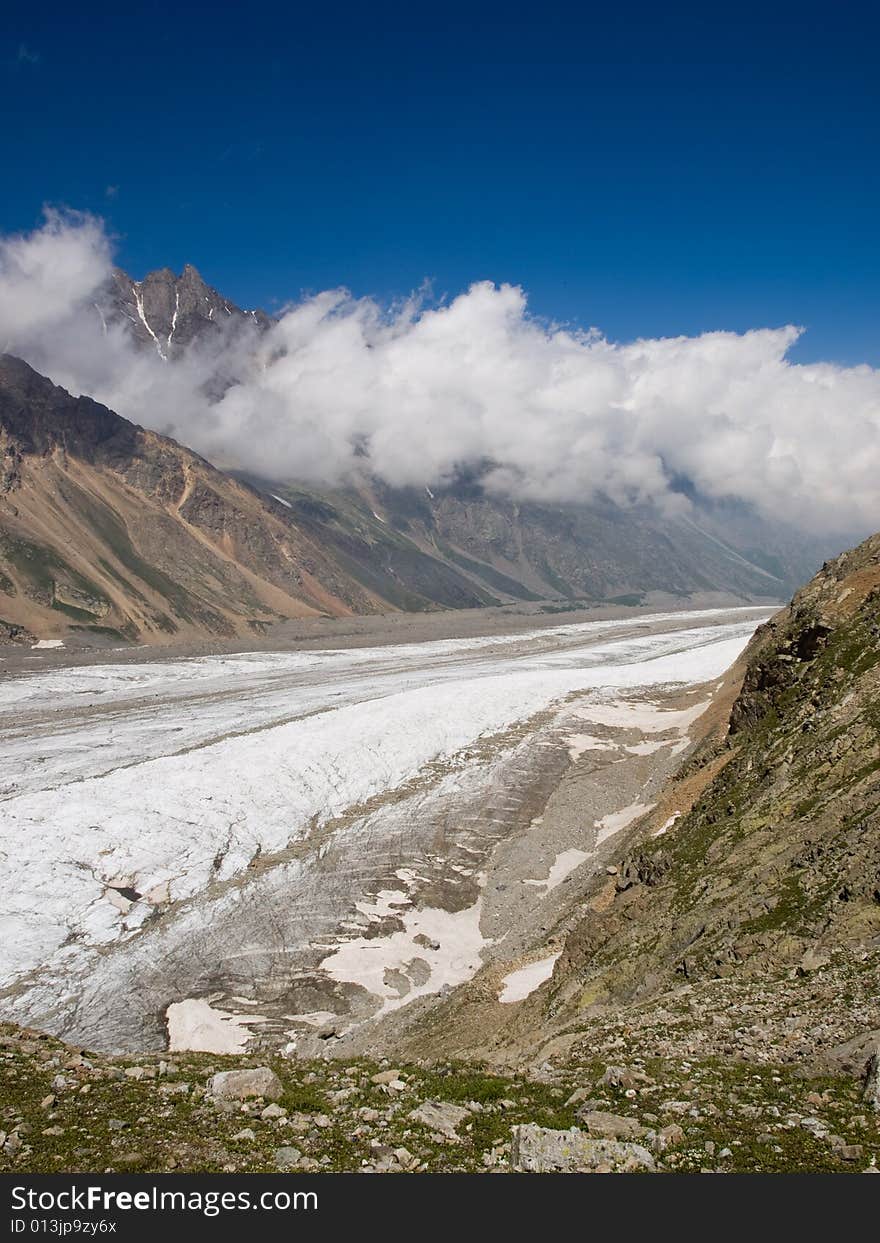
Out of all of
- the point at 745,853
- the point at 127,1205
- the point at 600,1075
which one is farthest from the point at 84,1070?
the point at 745,853

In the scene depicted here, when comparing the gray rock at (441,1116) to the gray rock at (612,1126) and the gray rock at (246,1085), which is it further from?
the gray rock at (246,1085)

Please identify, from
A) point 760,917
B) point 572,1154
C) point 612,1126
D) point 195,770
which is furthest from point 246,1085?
point 195,770

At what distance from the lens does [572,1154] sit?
24.2 ft

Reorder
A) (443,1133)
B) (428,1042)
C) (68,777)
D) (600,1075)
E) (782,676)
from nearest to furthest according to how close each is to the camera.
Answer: (443,1133)
(600,1075)
(428,1042)
(782,676)
(68,777)

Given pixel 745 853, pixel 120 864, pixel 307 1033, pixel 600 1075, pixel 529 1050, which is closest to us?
pixel 600 1075

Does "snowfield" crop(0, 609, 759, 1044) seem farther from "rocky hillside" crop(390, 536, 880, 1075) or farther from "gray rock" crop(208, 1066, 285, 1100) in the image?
"gray rock" crop(208, 1066, 285, 1100)

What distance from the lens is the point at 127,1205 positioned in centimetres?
700

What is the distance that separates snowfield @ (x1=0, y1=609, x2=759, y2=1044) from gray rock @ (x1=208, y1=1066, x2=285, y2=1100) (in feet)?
64.5

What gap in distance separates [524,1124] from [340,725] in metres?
57.8

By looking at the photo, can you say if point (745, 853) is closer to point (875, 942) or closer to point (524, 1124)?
point (875, 942)

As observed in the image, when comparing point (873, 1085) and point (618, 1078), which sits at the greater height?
point (873, 1085)

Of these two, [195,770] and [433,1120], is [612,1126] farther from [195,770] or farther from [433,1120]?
[195,770]

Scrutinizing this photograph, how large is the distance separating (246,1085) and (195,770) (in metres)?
44.8

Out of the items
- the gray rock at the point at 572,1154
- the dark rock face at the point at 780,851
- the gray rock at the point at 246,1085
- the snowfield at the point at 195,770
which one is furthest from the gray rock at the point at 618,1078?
the snowfield at the point at 195,770
